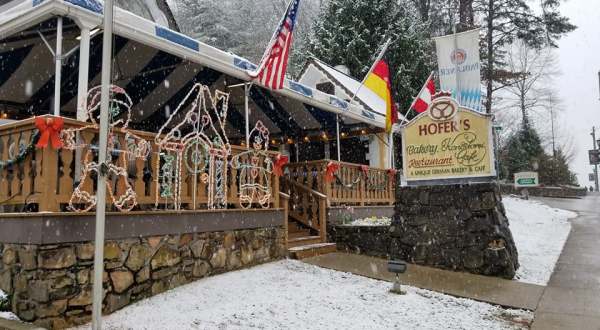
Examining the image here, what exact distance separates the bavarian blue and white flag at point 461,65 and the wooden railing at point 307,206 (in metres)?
4.68

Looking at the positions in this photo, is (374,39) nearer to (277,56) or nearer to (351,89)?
(351,89)

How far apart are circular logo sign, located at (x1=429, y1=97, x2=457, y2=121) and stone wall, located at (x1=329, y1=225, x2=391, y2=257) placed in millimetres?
2221

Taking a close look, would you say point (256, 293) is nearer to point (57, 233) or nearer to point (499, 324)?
point (57, 233)

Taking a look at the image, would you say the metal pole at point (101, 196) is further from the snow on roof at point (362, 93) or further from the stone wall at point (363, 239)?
the snow on roof at point (362, 93)

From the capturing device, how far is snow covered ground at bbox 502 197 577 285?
8297 millimetres

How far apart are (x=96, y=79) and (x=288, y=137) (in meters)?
6.37

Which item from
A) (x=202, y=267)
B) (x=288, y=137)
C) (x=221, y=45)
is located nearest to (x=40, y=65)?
(x=202, y=267)

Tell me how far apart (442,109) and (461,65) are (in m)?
4.02

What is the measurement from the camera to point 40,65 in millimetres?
8031

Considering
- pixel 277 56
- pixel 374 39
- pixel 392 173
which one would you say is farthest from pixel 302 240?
pixel 374 39

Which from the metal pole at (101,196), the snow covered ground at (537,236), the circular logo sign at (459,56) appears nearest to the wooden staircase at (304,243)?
the snow covered ground at (537,236)

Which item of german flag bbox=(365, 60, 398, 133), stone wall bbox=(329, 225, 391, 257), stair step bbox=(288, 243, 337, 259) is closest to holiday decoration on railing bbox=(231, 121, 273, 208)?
stair step bbox=(288, 243, 337, 259)

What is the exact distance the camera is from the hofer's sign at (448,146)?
327 inches

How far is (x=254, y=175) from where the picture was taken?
320 inches
